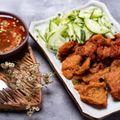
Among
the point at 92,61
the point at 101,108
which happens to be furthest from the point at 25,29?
the point at 101,108

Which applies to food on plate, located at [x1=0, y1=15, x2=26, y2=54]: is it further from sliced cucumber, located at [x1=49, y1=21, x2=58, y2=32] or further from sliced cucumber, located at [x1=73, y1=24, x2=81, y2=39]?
sliced cucumber, located at [x1=73, y1=24, x2=81, y2=39]

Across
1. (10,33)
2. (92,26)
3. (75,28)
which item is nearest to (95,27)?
(92,26)

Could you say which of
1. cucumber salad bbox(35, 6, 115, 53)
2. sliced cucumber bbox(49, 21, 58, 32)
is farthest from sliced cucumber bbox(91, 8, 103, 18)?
sliced cucumber bbox(49, 21, 58, 32)

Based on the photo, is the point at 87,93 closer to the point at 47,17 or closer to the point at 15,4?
the point at 47,17

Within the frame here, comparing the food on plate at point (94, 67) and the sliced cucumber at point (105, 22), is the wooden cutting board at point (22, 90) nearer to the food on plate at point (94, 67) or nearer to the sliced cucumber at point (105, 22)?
the food on plate at point (94, 67)

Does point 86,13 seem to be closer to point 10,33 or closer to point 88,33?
point 88,33

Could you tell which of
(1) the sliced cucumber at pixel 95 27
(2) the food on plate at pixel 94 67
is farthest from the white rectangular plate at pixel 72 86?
(1) the sliced cucumber at pixel 95 27

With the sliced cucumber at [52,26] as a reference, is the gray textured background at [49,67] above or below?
below
